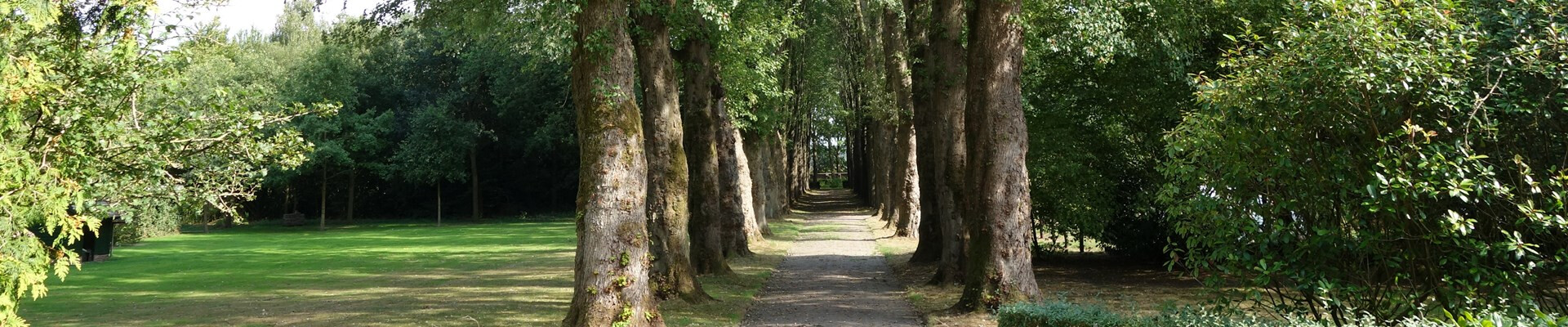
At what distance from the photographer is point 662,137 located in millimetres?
15680

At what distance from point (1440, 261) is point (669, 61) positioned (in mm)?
10662

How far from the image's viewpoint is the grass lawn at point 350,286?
14141 mm

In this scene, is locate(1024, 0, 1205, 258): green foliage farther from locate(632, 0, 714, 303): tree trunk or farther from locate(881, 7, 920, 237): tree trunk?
locate(881, 7, 920, 237): tree trunk

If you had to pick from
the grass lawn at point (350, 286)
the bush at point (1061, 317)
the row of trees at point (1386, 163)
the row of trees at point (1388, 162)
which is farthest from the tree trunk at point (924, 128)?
the bush at point (1061, 317)

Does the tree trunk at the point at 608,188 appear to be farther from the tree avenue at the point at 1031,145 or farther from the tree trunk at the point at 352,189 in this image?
the tree trunk at the point at 352,189

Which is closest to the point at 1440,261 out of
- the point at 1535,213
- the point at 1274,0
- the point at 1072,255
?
the point at 1535,213

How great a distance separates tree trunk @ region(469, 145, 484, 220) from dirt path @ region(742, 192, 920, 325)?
94.6 feet

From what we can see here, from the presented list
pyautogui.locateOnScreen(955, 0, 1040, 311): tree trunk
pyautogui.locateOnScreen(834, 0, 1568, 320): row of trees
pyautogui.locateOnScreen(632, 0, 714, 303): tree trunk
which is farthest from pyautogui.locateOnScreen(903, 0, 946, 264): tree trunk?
pyautogui.locateOnScreen(834, 0, 1568, 320): row of trees

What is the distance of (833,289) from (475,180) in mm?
41599

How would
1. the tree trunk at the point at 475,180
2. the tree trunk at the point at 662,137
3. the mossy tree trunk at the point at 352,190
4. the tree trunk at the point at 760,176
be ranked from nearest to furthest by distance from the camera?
1. the tree trunk at the point at 662,137
2. the tree trunk at the point at 760,176
3. the tree trunk at the point at 475,180
4. the mossy tree trunk at the point at 352,190

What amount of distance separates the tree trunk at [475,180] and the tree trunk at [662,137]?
41.2 metres

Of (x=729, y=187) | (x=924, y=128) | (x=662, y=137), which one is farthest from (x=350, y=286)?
(x=924, y=128)

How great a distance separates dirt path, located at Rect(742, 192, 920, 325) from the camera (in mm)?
13203

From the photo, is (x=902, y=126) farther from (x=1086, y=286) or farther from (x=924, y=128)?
(x=1086, y=286)
